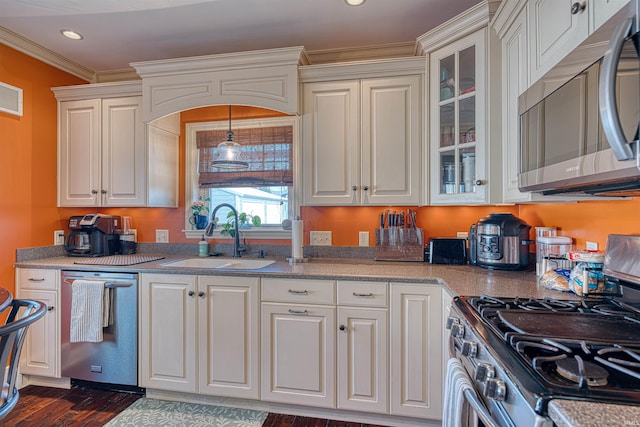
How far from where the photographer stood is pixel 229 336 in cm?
208

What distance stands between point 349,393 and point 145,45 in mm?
2895

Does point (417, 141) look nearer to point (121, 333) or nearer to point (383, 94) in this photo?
point (383, 94)

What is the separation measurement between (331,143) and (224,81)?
89 centimetres

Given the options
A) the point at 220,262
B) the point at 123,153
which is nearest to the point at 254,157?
the point at 220,262

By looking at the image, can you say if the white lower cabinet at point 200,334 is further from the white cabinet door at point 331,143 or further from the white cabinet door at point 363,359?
the white cabinet door at point 331,143

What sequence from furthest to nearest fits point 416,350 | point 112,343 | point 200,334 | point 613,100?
1. point 112,343
2. point 200,334
3. point 416,350
4. point 613,100

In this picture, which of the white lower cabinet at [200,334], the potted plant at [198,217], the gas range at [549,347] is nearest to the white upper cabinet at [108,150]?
the potted plant at [198,217]

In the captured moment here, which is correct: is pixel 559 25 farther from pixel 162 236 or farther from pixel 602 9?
pixel 162 236

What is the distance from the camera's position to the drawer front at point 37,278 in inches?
92.2

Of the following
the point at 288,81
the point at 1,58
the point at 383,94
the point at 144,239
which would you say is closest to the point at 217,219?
the point at 144,239

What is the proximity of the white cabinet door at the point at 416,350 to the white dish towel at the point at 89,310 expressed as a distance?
188cm

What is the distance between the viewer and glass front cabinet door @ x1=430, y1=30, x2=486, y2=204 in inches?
75.4

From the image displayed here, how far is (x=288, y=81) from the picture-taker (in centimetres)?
228

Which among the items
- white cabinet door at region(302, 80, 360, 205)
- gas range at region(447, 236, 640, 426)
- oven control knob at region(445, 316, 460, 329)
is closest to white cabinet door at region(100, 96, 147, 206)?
white cabinet door at region(302, 80, 360, 205)
